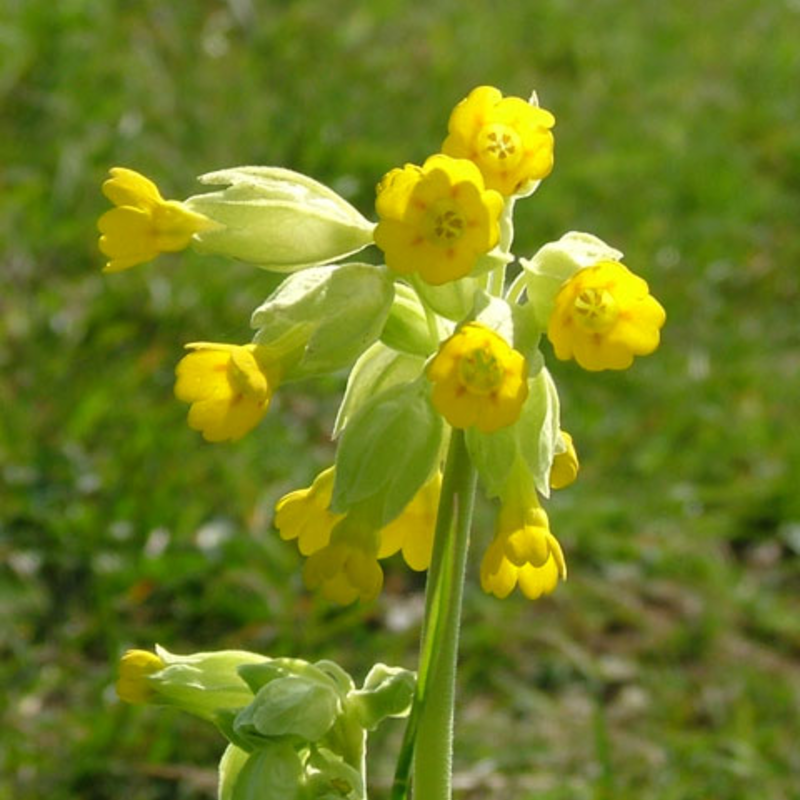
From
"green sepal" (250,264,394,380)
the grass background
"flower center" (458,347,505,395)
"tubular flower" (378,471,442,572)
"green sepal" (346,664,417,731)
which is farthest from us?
the grass background

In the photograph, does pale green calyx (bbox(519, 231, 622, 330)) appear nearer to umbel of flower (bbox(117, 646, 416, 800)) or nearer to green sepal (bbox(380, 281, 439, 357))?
green sepal (bbox(380, 281, 439, 357))

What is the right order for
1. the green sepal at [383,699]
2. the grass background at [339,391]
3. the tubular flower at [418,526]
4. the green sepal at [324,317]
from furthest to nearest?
the grass background at [339,391], the tubular flower at [418,526], the green sepal at [383,699], the green sepal at [324,317]

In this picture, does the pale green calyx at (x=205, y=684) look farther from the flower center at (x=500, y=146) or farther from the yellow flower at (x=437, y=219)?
the flower center at (x=500, y=146)

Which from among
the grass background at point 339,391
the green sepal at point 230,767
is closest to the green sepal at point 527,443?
the green sepal at point 230,767

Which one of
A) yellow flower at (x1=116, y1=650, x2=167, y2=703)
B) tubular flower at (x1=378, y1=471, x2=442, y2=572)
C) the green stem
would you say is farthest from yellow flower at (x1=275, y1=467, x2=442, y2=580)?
yellow flower at (x1=116, y1=650, x2=167, y2=703)

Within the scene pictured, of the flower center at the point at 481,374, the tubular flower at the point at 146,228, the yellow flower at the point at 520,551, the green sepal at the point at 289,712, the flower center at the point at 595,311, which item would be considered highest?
the tubular flower at the point at 146,228
